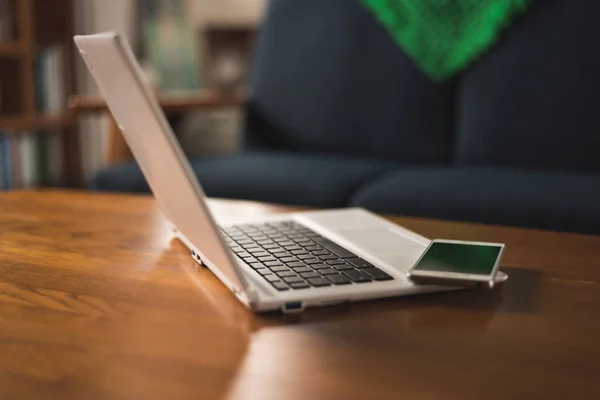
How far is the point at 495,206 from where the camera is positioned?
4.44 ft

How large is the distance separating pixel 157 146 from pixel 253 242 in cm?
21

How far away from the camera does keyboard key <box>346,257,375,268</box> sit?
70cm

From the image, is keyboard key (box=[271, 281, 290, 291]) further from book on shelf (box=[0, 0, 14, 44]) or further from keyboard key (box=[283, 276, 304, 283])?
book on shelf (box=[0, 0, 14, 44])

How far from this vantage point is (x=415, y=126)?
1.92m

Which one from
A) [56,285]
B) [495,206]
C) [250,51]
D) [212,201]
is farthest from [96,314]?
[250,51]

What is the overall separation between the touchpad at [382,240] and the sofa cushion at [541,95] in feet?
3.21

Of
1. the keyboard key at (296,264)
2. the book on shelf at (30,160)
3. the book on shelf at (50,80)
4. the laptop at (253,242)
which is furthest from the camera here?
the book on shelf at (50,80)

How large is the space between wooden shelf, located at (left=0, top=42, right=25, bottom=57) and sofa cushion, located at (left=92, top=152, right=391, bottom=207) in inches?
55.2

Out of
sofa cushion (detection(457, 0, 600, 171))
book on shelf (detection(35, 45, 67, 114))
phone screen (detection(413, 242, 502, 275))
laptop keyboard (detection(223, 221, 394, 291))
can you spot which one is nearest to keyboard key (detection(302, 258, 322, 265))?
laptop keyboard (detection(223, 221, 394, 291))

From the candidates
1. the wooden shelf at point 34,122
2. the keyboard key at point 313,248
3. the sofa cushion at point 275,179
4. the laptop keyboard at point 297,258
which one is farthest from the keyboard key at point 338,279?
the wooden shelf at point 34,122

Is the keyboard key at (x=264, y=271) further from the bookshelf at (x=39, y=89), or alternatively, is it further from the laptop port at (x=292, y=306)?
the bookshelf at (x=39, y=89)

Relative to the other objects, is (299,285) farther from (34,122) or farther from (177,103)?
(34,122)

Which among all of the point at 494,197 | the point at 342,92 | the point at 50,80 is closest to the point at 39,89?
the point at 50,80

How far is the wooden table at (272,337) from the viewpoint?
1.57 ft
